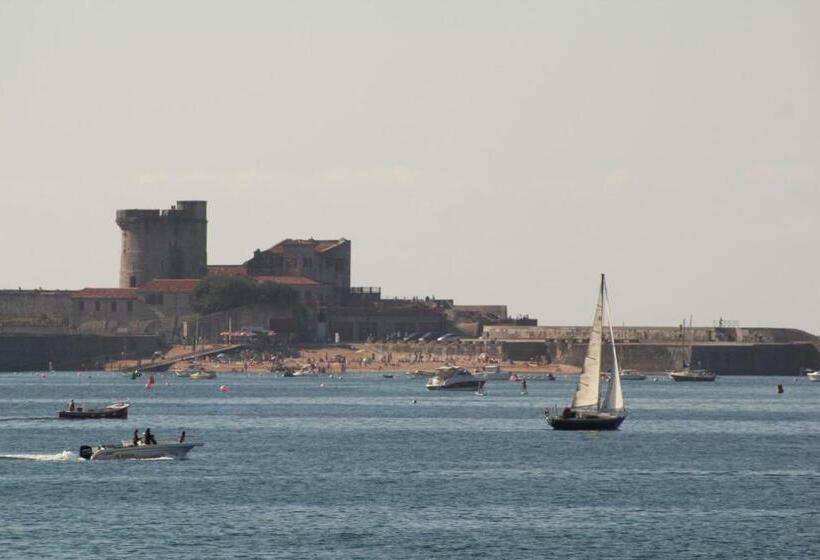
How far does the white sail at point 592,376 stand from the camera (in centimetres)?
11100

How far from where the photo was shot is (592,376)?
368 ft

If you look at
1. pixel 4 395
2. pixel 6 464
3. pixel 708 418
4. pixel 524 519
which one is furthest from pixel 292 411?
pixel 524 519

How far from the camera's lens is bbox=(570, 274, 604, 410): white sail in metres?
111

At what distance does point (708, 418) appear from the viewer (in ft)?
457

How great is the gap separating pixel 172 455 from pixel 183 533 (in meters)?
28.4

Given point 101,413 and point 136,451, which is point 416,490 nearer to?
point 136,451

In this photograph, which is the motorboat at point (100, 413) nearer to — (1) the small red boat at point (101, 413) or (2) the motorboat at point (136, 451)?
(1) the small red boat at point (101, 413)

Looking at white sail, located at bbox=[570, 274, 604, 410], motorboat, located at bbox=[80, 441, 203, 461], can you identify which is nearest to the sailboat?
white sail, located at bbox=[570, 274, 604, 410]

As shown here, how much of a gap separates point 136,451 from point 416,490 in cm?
1865

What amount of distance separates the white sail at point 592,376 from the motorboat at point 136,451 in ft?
87.3

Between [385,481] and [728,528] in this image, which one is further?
[385,481]

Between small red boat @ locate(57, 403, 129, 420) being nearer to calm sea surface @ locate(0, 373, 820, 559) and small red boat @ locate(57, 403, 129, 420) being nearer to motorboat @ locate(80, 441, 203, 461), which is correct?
Answer: calm sea surface @ locate(0, 373, 820, 559)

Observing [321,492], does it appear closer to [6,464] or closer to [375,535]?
[375,535]

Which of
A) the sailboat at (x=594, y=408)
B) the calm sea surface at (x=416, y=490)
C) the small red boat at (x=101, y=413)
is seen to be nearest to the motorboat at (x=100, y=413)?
the small red boat at (x=101, y=413)
